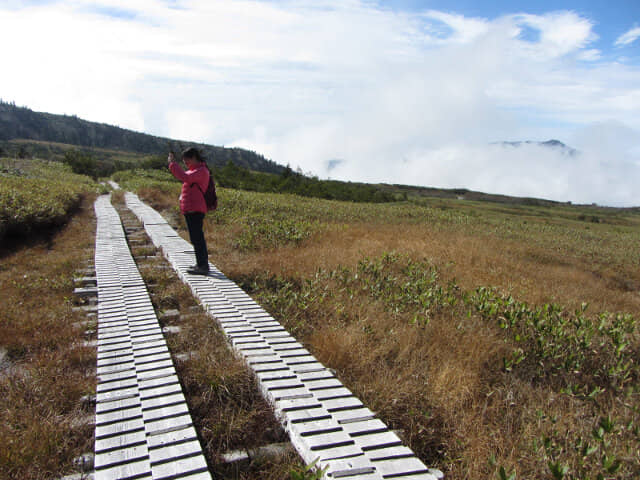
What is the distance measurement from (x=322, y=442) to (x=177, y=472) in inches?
40.7

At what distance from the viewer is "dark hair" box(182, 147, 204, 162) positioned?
277 inches

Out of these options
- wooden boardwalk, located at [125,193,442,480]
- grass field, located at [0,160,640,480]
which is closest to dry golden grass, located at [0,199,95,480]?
grass field, located at [0,160,640,480]

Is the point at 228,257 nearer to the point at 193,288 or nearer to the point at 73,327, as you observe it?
the point at 193,288

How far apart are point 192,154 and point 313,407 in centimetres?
518

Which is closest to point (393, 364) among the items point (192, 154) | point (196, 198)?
point (196, 198)

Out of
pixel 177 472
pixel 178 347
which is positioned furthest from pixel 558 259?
pixel 177 472

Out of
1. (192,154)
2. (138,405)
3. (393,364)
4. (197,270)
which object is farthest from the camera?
(197,270)

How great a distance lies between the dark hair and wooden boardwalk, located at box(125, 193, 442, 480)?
2.69 metres

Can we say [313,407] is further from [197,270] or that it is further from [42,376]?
[197,270]

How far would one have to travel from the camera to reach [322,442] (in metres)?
3.04

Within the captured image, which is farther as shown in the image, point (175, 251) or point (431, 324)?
point (175, 251)

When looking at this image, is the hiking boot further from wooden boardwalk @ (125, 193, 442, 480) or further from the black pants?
wooden boardwalk @ (125, 193, 442, 480)

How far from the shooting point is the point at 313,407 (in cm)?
350

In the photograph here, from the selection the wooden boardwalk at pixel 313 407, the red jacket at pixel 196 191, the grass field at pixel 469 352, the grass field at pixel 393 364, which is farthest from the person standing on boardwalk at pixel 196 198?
the wooden boardwalk at pixel 313 407
